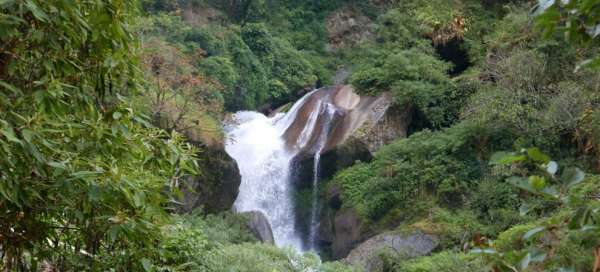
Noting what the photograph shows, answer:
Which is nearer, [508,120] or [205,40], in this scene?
[508,120]

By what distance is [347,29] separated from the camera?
28.4m

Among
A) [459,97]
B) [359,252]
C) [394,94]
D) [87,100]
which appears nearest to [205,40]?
[394,94]

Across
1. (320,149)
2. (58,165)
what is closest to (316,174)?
(320,149)

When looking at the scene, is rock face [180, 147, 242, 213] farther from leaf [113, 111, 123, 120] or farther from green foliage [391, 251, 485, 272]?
leaf [113, 111, 123, 120]

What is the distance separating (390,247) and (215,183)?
4498 mm

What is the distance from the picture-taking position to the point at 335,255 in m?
16.0

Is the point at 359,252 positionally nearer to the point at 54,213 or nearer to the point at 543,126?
the point at 543,126

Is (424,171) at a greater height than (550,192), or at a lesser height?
lesser

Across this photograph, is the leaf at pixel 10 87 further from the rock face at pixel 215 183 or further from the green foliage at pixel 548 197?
the rock face at pixel 215 183

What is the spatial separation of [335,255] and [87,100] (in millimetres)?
13256

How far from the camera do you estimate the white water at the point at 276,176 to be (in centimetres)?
1770

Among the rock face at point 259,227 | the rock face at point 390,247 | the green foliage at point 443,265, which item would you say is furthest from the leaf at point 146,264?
the rock face at point 259,227

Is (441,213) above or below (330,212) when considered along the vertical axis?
above

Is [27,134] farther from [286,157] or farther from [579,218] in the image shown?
[286,157]
